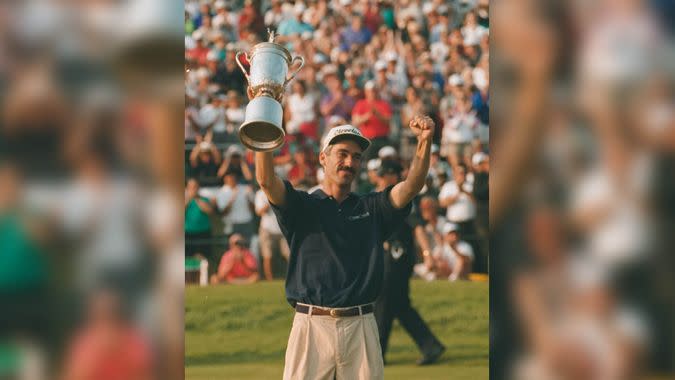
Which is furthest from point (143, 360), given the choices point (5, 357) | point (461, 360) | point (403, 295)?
point (461, 360)

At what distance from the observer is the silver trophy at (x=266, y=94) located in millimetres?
3277

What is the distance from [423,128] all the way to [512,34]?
268 centimetres

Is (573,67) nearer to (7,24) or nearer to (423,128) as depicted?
(7,24)

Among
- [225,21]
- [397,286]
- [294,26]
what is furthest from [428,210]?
[225,21]

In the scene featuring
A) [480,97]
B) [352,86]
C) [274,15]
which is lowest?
[480,97]

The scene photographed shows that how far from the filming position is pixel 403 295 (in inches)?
314

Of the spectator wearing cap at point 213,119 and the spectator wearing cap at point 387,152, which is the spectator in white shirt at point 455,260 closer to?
the spectator wearing cap at point 387,152

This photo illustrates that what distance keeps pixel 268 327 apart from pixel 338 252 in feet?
18.9

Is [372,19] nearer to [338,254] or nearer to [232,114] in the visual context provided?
[232,114]

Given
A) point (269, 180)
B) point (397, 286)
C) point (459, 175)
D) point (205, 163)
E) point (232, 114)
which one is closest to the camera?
point (269, 180)

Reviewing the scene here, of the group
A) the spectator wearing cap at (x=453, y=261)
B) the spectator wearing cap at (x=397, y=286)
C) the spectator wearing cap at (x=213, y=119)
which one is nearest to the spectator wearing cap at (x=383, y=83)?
the spectator wearing cap at (x=213, y=119)

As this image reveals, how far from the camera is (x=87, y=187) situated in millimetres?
1294

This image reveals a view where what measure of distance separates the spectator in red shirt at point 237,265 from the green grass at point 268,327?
123mm

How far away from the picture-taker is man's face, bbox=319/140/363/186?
4.29 metres
